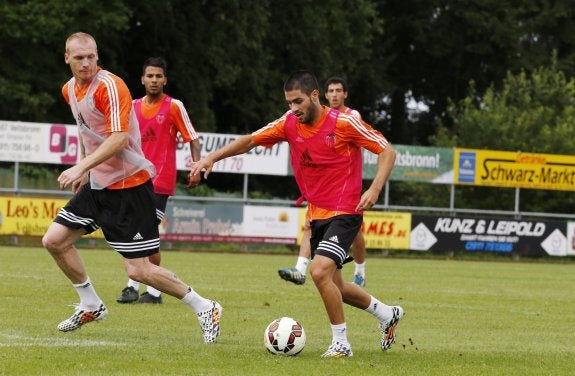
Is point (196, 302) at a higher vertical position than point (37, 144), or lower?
lower

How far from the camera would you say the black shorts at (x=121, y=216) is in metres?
9.44

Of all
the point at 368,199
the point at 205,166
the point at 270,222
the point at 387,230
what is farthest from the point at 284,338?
the point at 387,230

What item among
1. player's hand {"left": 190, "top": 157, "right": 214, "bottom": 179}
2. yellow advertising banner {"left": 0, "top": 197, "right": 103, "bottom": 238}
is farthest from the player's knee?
yellow advertising banner {"left": 0, "top": 197, "right": 103, "bottom": 238}

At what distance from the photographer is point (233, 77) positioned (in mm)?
40562

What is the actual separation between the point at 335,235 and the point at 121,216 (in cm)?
176

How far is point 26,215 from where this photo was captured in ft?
90.5

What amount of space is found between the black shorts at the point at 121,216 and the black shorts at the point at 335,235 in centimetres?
133

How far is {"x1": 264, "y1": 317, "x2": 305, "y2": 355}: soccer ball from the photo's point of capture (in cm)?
882

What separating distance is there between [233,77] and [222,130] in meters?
4.91

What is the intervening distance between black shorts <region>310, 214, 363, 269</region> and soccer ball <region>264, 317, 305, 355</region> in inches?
23.5

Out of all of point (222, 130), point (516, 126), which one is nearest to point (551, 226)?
point (516, 126)

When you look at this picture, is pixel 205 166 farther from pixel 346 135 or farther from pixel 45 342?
pixel 45 342

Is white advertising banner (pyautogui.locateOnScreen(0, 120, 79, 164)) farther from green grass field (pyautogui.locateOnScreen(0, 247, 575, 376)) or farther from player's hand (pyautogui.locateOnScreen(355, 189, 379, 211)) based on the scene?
player's hand (pyautogui.locateOnScreen(355, 189, 379, 211))

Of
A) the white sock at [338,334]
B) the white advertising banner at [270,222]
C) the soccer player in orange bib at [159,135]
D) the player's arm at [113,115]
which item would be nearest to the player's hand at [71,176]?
the player's arm at [113,115]
